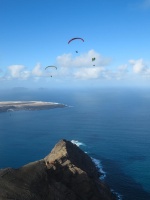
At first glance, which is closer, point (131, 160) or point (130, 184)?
point (130, 184)

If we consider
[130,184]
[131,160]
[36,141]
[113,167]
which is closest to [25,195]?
[130,184]

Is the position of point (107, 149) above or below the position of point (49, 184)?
below

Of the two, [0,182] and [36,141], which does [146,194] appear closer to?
[0,182]

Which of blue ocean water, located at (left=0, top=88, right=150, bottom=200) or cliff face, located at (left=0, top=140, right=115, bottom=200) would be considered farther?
blue ocean water, located at (left=0, top=88, right=150, bottom=200)

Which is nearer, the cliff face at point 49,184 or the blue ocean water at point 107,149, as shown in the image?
the cliff face at point 49,184

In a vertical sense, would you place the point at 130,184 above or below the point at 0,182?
below

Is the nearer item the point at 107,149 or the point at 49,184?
the point at 49,184

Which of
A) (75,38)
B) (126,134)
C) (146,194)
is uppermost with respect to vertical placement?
(75,38)

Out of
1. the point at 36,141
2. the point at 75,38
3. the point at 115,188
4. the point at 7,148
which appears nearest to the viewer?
the point at 75,38
